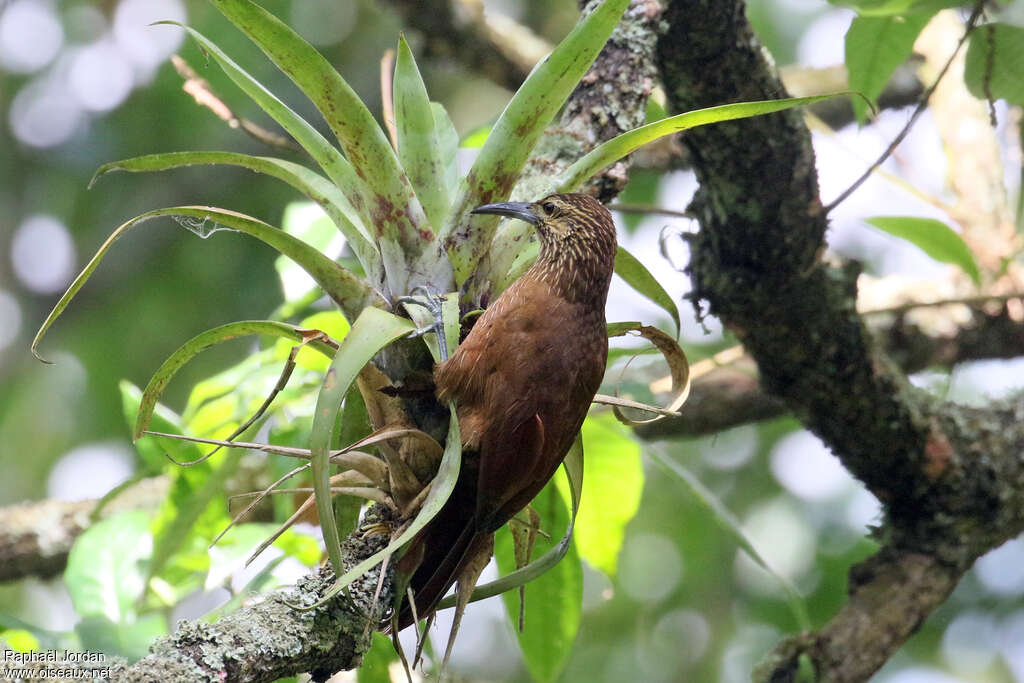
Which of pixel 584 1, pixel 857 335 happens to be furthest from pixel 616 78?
pixel 857 335

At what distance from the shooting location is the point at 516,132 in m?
1.52

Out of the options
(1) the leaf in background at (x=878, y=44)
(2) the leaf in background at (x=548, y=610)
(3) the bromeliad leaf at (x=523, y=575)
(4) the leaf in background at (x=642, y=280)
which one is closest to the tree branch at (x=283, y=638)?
(3) the bromeliad leaf at (x=523, y=575)

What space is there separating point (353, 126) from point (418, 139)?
160 millimetres

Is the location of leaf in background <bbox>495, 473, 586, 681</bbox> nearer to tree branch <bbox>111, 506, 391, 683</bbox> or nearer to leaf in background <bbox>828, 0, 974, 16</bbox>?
tree branch <bbox>111, 506, 391, 683</bbox>

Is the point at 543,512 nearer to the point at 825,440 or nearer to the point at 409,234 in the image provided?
the point at 409,234

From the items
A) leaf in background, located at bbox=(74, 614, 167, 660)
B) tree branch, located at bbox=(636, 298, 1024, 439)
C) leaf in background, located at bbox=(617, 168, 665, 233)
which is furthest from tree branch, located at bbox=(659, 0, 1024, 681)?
leaf in background, located at bbox=(74, 614, 167, 660)

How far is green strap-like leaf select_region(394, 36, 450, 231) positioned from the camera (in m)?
1.58

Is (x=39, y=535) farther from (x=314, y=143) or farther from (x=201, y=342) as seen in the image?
(x=314, y=143)

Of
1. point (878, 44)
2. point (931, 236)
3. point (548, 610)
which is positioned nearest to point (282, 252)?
point (548, 610)

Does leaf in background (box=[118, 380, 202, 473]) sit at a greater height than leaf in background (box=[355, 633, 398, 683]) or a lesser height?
greater

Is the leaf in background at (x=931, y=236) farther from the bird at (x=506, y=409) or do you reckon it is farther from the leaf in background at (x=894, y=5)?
the bird at (x=506, y=409)

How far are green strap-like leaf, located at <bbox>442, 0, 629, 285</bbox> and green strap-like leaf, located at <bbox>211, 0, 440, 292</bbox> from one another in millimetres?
63

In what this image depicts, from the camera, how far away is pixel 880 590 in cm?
282

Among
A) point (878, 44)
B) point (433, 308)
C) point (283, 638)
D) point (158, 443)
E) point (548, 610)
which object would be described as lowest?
point (283, 638)
